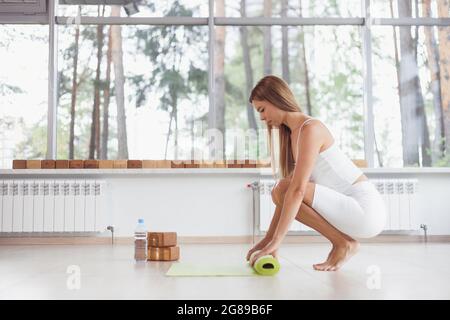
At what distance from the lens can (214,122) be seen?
5.12 metres

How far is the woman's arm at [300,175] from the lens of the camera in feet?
7.50

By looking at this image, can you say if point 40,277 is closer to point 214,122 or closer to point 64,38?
point 214,122

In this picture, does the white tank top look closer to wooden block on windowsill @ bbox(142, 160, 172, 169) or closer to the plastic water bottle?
the plastic water bottle

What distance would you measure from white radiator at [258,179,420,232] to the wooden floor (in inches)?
53.1

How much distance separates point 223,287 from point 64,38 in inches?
153

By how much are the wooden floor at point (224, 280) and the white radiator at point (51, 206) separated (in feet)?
4.25

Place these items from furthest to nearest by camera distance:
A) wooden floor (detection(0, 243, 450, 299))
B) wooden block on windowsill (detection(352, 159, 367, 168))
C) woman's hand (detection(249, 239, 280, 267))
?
wooden block on windowsill (detection(352, 159, 367, 168)), woman's hand (detection(249, 239, 280, 267)), wooden floor (detection(0, 243, 450, 299))

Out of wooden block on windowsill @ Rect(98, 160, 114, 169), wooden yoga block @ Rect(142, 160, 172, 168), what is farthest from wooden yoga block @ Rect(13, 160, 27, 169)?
wooden yoga block @ Rect(142, 160, 172, 168)

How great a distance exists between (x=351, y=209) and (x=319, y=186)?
0.17 meters

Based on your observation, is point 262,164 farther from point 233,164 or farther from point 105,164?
point 105,164

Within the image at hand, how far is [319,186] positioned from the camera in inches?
95.3

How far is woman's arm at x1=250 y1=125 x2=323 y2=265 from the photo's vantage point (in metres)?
2.29

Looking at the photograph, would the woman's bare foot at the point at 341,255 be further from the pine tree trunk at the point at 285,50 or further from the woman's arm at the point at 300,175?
the pine tree trunk at the point at 285,50
